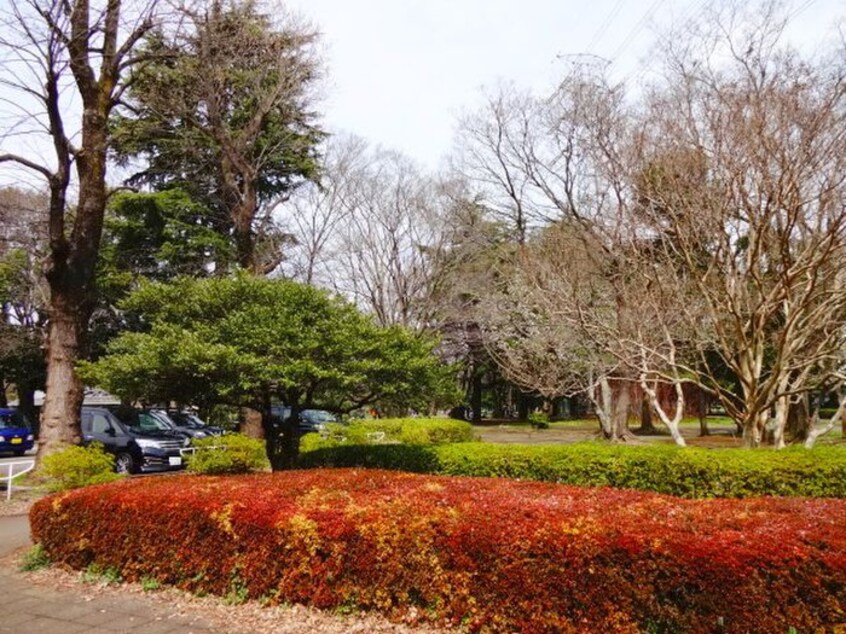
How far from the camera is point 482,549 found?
4105 mm

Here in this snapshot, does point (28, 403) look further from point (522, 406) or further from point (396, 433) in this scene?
point (522, 406)

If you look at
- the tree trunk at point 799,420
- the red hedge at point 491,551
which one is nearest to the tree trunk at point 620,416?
the tree trunk at point 799,420

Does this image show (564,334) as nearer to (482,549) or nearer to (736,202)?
(736,202)

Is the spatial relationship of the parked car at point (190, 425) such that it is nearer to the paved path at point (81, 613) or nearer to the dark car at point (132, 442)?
the dark car at point (132, 442)

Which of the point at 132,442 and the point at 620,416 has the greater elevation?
the point at 620,416

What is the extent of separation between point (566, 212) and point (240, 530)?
13.6m

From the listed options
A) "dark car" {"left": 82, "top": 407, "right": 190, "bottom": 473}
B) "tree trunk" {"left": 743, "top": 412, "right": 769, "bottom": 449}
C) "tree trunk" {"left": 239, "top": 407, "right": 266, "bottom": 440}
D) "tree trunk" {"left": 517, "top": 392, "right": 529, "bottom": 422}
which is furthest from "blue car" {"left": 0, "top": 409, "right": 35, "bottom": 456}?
"tree trunk" {"left": 517, "top": 392, "right": 529, "bottom": 422}

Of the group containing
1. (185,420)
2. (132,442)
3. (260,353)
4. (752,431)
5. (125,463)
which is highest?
(260,353)

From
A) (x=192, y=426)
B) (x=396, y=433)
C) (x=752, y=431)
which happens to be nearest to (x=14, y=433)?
(x=192, y=426)

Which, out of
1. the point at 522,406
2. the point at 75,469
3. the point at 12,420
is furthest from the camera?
the point at 522,406

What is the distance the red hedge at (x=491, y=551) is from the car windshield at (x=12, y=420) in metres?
16.5

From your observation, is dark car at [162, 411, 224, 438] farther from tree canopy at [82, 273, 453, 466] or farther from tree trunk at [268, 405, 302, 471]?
tree canopy at [82, 273, 453, 466]

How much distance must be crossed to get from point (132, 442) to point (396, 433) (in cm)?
648

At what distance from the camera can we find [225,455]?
860cm
